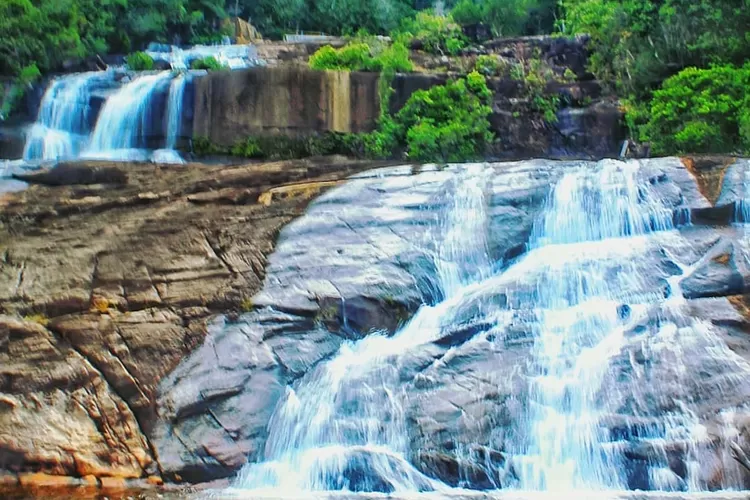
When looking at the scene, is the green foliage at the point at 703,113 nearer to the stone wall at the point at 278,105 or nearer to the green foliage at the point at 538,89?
the green foliage at the point at 538,89

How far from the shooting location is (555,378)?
8312 millimetres

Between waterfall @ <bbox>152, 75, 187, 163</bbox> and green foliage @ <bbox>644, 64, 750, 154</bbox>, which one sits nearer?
green foliage @ <bbox>644, 64, 750, 154</bbox>

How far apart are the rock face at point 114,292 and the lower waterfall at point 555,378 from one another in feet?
5.18

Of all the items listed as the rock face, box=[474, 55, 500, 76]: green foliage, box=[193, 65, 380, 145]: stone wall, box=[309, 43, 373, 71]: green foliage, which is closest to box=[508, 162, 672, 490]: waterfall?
the rock face

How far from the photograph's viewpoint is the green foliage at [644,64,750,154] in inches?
560

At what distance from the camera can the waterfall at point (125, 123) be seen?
17312mm

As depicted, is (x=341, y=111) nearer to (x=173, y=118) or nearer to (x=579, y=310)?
(x=173, y=118)

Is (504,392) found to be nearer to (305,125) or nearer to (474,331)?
(474,331)

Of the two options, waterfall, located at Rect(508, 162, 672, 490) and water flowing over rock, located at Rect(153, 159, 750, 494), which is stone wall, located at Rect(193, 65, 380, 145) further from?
waterfall, located at Rect(508, 162, 672, 490)

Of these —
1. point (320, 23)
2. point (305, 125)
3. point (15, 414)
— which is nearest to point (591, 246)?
point (15, 414)

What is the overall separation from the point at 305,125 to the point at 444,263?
7624 mm

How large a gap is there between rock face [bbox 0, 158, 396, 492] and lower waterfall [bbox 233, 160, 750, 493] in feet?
5.18

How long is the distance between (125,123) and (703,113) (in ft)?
39.9

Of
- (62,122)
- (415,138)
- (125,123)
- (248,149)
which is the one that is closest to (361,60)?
(415,138)
